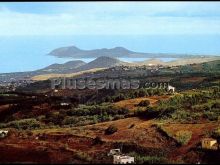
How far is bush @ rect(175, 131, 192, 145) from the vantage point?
27.1 m

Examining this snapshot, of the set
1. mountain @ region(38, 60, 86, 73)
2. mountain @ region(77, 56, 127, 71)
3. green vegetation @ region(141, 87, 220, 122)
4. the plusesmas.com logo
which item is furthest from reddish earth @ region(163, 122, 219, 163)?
mountain @ region(77, 56, 127, 71)

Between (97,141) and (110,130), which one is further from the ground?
(110,130)

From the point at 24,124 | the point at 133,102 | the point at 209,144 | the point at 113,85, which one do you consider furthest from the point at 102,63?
the point at 209,144

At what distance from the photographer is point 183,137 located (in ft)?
90.6

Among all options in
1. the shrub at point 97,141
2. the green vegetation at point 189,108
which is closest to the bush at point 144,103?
the green vegetation at point 189,108

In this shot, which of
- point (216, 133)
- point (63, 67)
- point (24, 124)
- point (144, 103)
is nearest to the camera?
point (216, 133)

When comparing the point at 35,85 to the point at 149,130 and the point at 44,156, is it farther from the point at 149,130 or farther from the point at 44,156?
the point at 44,156

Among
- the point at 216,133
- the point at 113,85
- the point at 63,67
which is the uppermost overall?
the point at 216,133

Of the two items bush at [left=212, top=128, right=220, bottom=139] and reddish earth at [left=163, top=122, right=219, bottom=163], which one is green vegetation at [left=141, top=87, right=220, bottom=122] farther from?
bush at [left=212, top=128, right=220, bottom=139]

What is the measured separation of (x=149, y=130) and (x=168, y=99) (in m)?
10.8

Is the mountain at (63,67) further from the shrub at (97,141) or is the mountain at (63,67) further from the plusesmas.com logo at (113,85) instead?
the shrub at (97,141)

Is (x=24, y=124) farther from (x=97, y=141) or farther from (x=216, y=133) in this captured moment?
(x=216, y=133)

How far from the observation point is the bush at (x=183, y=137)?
2708 cm

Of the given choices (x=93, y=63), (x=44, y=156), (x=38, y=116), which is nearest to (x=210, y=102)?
(x=38, y=116)
